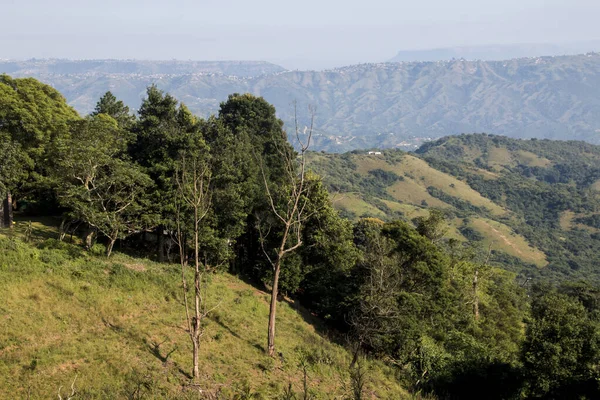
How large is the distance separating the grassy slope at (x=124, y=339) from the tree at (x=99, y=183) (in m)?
2.10

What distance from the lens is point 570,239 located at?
581 ft

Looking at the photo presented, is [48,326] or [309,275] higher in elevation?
[48,326]

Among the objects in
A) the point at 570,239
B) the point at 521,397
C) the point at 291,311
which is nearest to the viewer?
the point at 521,397

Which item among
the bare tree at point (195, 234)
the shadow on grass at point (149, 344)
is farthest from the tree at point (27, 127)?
the shadow on grass at point (149, 344)

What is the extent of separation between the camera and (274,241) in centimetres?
3247

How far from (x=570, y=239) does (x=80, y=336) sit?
203 m

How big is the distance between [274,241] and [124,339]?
54.2 ft

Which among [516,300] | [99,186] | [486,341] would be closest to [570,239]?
[516,300]

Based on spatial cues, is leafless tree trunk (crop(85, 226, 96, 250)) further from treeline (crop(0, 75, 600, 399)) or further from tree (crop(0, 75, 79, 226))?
tree (crop(0, 75, 79, 226))

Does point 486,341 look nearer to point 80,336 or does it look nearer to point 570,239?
point 80,336

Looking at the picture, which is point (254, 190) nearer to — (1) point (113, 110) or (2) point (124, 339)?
(2) point (124, 339)

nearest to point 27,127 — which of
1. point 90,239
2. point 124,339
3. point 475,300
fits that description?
point 90,239

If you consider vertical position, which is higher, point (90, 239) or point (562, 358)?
point (90, 239)

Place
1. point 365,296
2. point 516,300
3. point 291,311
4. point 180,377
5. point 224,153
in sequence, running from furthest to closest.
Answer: point 516,300
point 224,153
point 291,311
point 365,296
point 180,377
